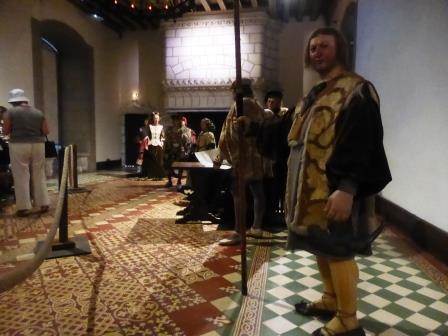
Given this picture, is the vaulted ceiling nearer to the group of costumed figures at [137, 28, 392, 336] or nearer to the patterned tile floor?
the patterned tile floor

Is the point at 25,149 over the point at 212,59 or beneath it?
beneath

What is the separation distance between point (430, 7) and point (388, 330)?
2.85 m

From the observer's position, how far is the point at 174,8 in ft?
25.8

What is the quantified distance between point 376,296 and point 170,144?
15.8ft

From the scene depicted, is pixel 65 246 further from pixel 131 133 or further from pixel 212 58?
pixel 131 133

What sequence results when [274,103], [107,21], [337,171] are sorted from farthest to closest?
[107,21] < [274,103] < [337,171]

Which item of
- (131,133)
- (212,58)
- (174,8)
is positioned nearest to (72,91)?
(131,133)

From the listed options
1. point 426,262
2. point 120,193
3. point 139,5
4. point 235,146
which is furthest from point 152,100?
point 426,262

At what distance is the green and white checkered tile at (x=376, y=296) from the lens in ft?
6.59

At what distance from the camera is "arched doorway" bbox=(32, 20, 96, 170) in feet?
30.4

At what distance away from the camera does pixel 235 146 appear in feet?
10.4

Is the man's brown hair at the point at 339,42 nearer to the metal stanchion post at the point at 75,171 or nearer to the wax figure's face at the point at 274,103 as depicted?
the wax figure's face at the point at 274,103

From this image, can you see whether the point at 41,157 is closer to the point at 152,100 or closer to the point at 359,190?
the point at 359,190

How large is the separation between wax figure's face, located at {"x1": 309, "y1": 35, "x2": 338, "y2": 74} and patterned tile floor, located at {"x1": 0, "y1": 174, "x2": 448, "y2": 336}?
140 centimetres
